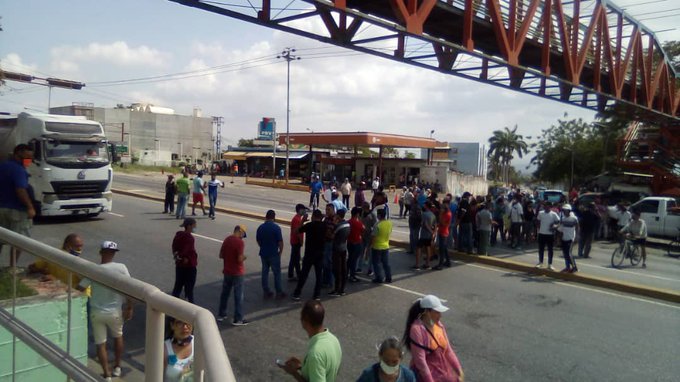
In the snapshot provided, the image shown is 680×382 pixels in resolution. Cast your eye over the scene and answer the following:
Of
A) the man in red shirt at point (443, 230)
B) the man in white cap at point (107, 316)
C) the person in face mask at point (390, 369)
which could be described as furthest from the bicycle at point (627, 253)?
the man in white cap at point (107, 316)

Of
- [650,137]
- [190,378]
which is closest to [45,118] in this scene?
[190,378]

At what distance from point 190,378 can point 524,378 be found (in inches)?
199

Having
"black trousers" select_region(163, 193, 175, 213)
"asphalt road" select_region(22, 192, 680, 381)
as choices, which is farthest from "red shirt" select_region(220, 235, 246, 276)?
"black trousers" select_region(163, 193, 175, 213)

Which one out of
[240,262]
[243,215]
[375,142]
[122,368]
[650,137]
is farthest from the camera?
[375,142]

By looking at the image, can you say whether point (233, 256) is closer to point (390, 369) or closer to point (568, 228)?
point (390, 369)

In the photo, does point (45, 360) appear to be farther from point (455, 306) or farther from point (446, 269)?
point (446, 269)

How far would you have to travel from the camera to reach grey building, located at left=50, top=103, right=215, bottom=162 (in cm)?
7369

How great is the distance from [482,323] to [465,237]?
5.39 meters

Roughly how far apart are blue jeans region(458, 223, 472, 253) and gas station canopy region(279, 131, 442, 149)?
24.8 metres

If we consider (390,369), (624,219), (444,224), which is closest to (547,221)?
(444,224)

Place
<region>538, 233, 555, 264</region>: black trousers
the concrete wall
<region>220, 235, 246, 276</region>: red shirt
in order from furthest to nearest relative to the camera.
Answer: <region>538, 233, 555, 264</region>: black trousers, <region>220, 235, 246, 276</region>: red shirt, the concrete wall

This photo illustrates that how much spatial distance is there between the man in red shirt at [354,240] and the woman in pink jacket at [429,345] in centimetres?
547

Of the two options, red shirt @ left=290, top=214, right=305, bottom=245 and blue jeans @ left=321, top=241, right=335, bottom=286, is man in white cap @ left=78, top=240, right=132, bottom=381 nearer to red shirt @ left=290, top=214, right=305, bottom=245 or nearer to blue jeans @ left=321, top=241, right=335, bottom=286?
red shirt @ left=290, top=214, right=305, bottom=245

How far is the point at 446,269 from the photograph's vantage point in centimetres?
1152
